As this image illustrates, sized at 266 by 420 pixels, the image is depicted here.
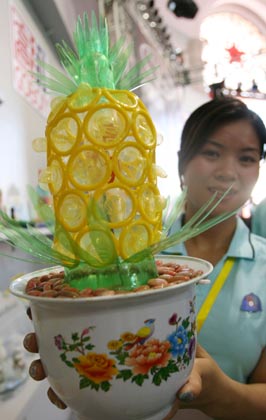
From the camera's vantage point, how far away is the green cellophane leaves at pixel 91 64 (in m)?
0.38

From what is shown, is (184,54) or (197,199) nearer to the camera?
(197,199)

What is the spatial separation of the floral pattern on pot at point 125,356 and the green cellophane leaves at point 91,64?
25cm

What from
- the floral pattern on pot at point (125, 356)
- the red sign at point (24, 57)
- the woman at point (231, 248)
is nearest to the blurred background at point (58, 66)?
the red sign at point (24, 57)

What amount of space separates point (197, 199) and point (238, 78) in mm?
3455

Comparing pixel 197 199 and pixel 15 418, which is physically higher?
pixel 197 199

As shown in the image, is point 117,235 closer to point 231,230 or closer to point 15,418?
point 15,418

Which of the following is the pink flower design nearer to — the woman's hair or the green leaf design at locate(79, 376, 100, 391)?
the green leaf design at locate(79, 376, 100, 391)

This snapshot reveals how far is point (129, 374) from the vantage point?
0.32 m

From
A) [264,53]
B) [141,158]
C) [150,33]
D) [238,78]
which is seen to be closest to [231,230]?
[141,158]

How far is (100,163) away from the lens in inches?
13.9

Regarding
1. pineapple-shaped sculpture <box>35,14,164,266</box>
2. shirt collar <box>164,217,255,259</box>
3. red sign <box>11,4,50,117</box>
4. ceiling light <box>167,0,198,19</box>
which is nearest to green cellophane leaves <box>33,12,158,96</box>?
pineapple-shaped sculpture <box>35,14,164,266</box>

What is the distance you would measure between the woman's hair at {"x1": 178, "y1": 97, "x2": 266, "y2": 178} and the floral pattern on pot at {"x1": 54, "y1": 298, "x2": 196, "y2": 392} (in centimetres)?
54

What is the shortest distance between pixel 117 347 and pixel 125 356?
12 millimetres

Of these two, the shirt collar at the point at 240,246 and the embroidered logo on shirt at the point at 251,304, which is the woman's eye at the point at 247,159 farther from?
the embroidered logo on shirt at the point at 251,304
